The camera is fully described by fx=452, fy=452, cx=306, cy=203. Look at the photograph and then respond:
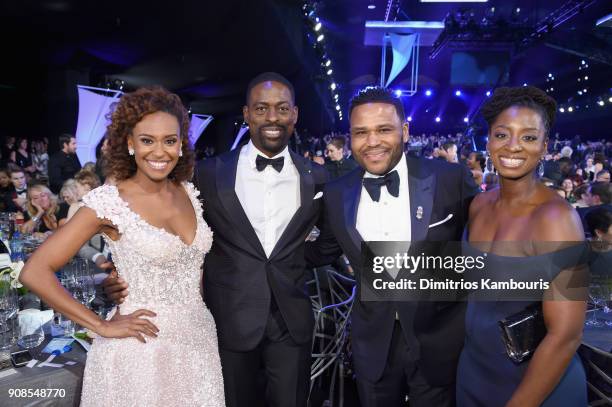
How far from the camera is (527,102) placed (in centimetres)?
154

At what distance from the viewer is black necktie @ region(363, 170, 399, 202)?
192cm

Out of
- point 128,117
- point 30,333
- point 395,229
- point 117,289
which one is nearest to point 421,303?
point 395,229

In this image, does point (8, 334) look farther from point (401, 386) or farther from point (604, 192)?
point (604, 192)

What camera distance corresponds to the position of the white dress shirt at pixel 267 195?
2184mm

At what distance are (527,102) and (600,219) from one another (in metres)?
2.18

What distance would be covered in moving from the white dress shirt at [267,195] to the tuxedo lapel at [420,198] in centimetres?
58

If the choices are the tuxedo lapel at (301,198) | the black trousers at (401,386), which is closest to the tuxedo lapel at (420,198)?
the black trousers at (401,386)

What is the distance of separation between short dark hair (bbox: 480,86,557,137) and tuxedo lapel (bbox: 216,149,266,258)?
111 cm

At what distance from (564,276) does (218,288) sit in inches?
56.6

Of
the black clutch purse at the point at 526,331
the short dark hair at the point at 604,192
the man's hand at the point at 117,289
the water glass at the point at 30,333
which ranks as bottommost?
the water glass at the point at 30,333

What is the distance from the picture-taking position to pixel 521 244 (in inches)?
56.6

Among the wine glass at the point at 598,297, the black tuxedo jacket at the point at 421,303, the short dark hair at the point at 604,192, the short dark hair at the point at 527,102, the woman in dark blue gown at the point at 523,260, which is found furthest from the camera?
the short dark hair at the point at 604,192

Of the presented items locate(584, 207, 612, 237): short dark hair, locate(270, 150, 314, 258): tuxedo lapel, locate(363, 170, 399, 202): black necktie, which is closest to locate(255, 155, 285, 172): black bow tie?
locate(270, 150, 314, 258): tuxedo lapel

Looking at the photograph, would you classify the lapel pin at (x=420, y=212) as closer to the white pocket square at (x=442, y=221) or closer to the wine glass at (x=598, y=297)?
the white pocket square at (x=442, y=221)
